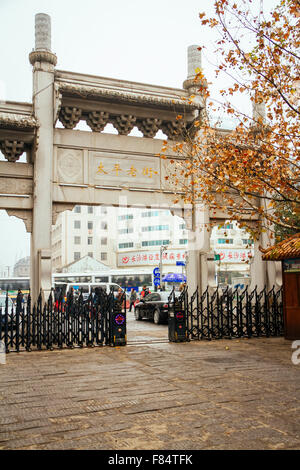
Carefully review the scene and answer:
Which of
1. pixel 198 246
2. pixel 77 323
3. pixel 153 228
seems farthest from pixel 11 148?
pixel 153 228

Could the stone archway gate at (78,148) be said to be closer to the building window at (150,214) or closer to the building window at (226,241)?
the building window at (226,241)

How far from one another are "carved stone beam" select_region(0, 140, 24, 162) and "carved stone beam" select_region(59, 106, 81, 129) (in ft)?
4.91

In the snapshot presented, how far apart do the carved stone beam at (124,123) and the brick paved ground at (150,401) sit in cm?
681

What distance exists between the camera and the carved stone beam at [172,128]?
A: 44.4 feet

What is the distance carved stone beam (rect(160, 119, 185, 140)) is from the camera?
1353 centimetres

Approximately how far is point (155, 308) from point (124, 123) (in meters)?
9.20

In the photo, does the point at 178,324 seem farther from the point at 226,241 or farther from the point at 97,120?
the point at 97,120

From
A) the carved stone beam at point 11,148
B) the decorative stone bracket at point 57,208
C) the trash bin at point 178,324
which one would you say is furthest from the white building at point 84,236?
the trash bin at point 178,324

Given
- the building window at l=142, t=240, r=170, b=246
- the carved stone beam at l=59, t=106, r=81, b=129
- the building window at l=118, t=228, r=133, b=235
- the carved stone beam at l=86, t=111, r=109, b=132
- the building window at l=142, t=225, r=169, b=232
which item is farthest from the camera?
the building window at l=118, t=228, r=133, b=235

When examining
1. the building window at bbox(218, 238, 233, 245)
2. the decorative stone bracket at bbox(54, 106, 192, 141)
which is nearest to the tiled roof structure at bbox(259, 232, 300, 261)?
the building window at bbox(218, 238, 233, 245)

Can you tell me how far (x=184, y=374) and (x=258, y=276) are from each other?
8.10 meters

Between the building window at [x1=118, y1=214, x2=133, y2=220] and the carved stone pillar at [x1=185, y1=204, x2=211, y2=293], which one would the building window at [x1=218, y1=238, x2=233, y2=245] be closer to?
the carved stone pillar at [x1=185, y1=204, x2=211, y2=293]
